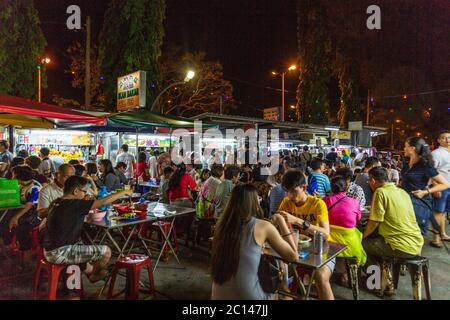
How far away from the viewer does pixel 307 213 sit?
3.63m

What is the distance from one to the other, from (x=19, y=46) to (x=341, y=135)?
16.8 metres

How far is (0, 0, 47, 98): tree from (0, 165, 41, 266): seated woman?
11167 mm

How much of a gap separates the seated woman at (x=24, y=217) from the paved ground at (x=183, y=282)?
16.3 inches

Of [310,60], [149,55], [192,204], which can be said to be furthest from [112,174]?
→ [310,60]

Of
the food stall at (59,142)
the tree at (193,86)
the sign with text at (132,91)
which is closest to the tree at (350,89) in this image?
the tree at (193,86)

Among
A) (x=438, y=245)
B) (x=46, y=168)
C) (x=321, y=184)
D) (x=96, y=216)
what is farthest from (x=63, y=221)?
(x=438, y=245)

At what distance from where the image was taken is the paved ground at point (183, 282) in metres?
4.02

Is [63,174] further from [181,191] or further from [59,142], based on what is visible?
[59,142]

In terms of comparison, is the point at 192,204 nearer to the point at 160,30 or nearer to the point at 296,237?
the point at 296,237

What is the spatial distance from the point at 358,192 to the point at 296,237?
2540mm

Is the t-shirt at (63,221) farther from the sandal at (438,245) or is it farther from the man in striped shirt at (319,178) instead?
the sandal at (438,245)

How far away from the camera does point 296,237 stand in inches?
124
